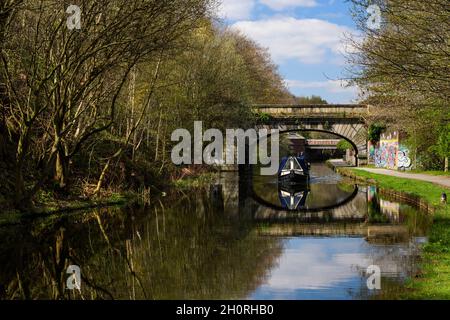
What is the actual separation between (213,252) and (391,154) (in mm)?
36948

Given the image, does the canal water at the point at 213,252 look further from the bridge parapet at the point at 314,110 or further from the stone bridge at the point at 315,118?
the bridge parapet at the point at 314,110

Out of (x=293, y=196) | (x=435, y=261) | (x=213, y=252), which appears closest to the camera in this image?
(x=435, y=261)

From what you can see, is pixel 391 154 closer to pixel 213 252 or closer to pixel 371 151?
pixel 371 151

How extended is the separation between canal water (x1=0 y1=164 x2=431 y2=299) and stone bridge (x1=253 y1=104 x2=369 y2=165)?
28.1 metres

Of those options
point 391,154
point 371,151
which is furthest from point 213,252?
point 371,151

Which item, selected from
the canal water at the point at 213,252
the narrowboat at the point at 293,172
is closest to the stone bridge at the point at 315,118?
the narrowboat at the point at 293,172

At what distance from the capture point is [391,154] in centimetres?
4850

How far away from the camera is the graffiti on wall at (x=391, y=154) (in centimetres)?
4441

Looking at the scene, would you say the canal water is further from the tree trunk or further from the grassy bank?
the tree trunk

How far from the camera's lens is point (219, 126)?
4212cm

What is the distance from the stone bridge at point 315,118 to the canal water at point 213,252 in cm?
2813

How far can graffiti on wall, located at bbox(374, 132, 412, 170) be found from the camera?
4441 centimetres
